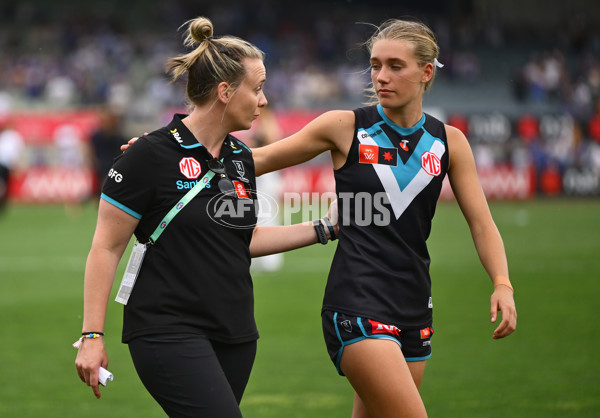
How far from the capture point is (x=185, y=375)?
344cm

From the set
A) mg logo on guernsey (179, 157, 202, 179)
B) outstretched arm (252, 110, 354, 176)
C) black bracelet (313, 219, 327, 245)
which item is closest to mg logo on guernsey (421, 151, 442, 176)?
outstretched arm (252, 110, 354, 176)

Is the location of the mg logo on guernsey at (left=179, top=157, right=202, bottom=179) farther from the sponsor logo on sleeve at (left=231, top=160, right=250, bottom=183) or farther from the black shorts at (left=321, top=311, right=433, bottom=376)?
the black shorts at (left=321, top=311, right=433, bottom=376)

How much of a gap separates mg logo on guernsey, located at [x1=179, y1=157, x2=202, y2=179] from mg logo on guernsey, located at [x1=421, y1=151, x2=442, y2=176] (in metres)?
1.08

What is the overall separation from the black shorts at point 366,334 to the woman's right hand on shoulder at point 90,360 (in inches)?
41.1

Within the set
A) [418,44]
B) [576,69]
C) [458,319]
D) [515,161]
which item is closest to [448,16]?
[576,69]

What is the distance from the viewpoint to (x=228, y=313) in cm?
360

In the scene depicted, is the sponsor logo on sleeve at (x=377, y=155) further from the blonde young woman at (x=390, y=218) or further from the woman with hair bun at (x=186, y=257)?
the woman with hair bun at (x=186, y=257)

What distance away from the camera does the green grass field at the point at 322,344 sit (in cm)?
680

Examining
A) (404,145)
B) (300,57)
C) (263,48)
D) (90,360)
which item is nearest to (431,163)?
(404,145)

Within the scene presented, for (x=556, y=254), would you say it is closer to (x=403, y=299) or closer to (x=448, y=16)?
(x=403, y=299)

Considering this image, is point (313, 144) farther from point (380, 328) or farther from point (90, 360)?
point (90, 360)

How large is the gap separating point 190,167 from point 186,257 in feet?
1.26

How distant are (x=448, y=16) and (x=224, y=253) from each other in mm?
36056

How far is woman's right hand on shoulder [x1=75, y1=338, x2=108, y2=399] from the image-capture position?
3463 millimetres
